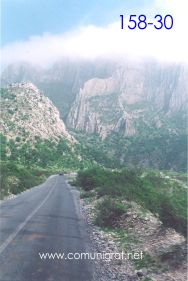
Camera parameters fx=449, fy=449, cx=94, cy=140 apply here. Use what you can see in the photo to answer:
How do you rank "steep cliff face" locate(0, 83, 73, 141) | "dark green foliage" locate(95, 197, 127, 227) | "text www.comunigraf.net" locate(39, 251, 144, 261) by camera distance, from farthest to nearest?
1. "steep cliff face" locate(0, 83, 73, 141)
2. "dark green foliage" locate(95, 197, 127, 227)
3. "text www.comunigraf.net" locate(39, 251, 144, 261)

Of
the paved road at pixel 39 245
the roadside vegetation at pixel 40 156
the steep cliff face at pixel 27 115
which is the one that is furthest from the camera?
the steep cliff face at pixel 27 115

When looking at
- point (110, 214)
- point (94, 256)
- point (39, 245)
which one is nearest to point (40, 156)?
point (110, 214)

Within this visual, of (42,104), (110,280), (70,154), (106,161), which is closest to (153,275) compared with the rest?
(110,280)

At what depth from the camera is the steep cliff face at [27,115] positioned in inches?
5699

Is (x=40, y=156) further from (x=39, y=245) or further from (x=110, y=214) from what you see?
(x=39, y=245)

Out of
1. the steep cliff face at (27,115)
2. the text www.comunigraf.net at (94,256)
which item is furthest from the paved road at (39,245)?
the steep cliff face at (27,115)

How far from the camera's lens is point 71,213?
3288 centimetres

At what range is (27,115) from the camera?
16038 centimetres

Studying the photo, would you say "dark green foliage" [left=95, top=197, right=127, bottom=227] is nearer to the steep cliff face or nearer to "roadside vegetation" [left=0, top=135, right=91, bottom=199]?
"roadside vegetation" [left=0, top=135, right=91, bottom=199]

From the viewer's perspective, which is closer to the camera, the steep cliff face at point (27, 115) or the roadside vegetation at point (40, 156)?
the roadside vegetation at point (40, 156)

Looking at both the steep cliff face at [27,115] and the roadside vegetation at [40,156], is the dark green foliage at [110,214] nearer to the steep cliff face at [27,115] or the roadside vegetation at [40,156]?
the roadside vegetation at [40,156]

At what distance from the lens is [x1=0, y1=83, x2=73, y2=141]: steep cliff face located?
5699 inches

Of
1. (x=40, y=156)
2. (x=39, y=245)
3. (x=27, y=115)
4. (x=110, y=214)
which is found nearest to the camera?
(x=39, y=245)

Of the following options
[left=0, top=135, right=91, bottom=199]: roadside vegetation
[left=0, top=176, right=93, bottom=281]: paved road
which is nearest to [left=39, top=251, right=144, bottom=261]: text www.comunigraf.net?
[left=0, top=176, right=93, bottom=281]: paved road
